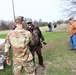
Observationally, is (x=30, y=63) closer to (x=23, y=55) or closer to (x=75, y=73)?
(x=23, y=55)

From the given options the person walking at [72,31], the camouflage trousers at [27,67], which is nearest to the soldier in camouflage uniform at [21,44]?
the camouflage trousers at [27,67]

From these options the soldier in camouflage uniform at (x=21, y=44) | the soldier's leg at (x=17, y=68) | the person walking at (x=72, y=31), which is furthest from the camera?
the person walking at (x=72, y=31)

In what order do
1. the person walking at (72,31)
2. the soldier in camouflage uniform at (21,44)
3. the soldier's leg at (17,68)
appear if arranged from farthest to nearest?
the person walking at (72,31)
the soldier's leg at (17,68)
the soldier in camouflage uniform at (21,44)

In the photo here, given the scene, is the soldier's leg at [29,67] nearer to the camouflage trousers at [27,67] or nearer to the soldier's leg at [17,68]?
the camouflage trousers at [27,67]

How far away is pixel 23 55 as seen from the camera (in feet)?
19.4

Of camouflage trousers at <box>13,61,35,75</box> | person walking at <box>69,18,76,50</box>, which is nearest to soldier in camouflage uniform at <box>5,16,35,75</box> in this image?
camouflage trousers at <box>13,61,35,75</box>

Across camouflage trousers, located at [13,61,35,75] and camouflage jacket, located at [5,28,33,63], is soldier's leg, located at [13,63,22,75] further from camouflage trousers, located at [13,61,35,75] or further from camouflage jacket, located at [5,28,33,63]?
camouflage jacket, located at [5,28,33,63]

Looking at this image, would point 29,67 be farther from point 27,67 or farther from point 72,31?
point 72,31

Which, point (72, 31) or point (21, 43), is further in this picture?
point (72, 31)

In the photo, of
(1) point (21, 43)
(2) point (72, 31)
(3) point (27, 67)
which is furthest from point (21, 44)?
(2) point (72, 31)

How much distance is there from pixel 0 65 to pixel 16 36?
3473 mm

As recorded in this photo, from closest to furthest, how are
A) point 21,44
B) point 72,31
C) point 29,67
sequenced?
point 21,44 < point 29,67 < point 72,31

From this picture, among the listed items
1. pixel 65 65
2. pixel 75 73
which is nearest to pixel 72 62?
pixel 65 65

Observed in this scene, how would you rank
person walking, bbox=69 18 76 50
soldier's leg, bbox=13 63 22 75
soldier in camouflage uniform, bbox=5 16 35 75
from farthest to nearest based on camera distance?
person walking, bbox=69 18 76 50 → soldier's leg, bbox=13 63 22 75 → soldier in camouflage uniform, bbox=5 16 35 75
